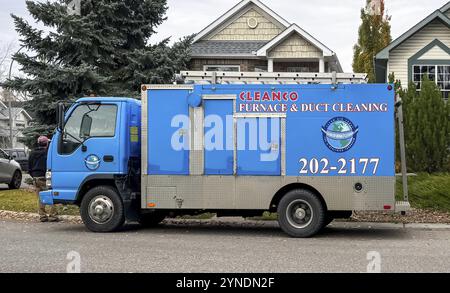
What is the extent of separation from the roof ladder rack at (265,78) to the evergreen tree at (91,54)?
6351mm

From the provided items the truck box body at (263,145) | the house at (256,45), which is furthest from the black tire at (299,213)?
the house at (256,45)

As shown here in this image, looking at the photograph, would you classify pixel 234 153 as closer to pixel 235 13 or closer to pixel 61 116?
pixel 61 116

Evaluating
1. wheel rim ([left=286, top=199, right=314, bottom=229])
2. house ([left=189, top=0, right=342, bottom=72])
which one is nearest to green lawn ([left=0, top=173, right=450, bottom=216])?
wheel rim ([left=286, top=199, right=314, bottom=229])

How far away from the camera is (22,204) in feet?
48.8

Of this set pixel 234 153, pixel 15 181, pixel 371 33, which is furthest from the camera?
pixel 371 33

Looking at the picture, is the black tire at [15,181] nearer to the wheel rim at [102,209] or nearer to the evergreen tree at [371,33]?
the wheel rim at [102,209]

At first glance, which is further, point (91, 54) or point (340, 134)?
point (91, 54)

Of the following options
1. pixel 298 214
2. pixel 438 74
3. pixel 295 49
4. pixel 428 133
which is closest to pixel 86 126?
pixel 298 214

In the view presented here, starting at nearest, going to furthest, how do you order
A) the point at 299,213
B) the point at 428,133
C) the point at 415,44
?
1. the point at 299,213
2. the point at 428,133
3. the point at 415,44

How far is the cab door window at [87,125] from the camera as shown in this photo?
35.3ft

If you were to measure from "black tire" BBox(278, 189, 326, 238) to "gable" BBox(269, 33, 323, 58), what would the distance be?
1499cm

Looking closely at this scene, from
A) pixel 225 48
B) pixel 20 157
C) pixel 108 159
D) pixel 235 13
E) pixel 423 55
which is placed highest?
pixel 235 13

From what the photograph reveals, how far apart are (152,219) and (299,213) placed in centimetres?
344

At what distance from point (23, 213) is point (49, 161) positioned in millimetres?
3530
